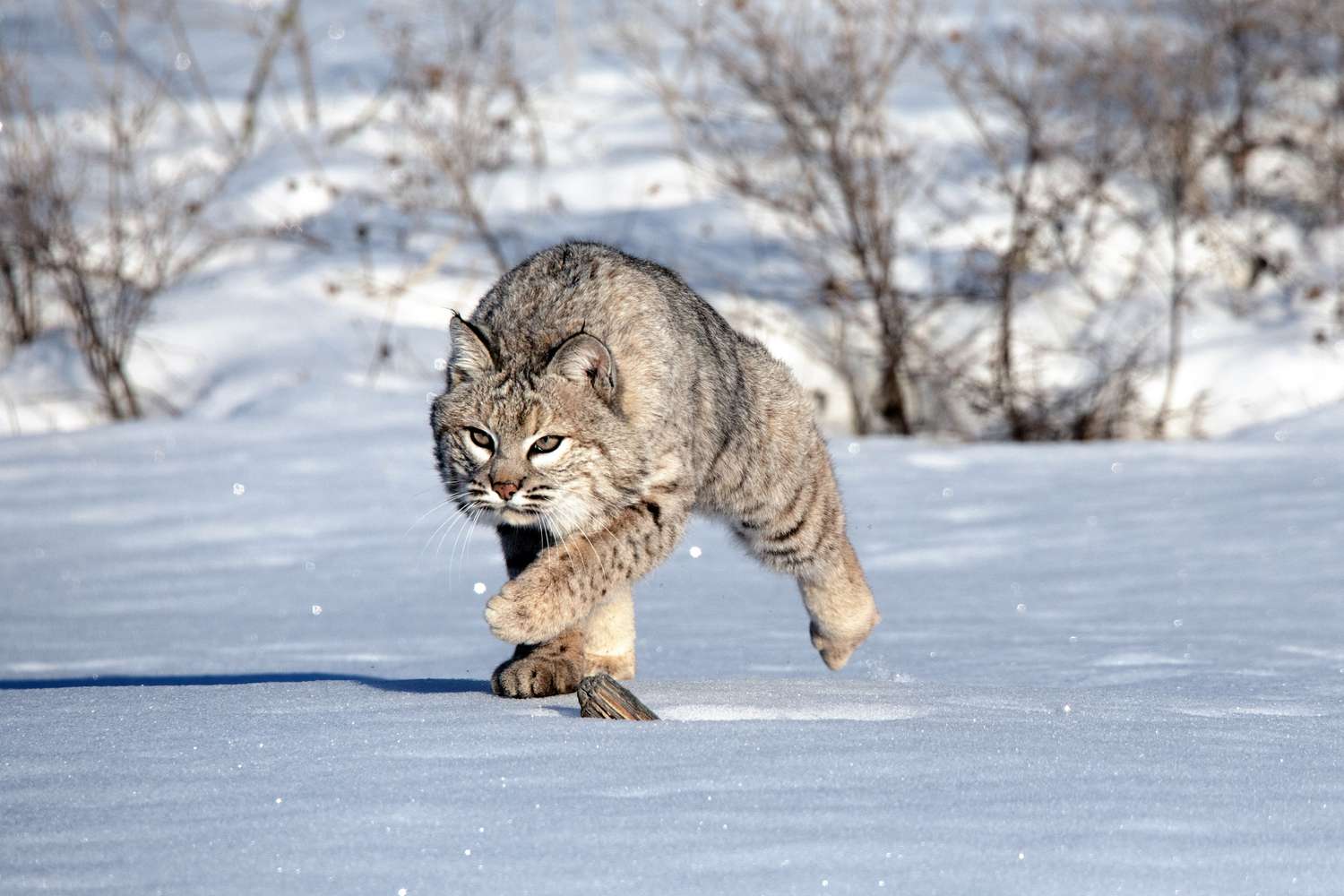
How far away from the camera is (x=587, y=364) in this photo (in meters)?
4.21

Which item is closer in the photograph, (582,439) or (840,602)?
(582,439)

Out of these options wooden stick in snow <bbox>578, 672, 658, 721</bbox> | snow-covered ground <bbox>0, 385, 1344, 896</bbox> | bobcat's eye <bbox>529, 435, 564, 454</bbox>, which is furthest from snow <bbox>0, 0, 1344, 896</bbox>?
bobcat's eye <bbox>529, 435, 564, 454</bbox>

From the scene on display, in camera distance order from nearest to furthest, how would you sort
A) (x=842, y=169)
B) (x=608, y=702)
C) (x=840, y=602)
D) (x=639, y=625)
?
(x=608, y=702), (x=840, y=602), (x=639, y=625), (x=842, y=169)

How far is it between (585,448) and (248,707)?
1.09 m

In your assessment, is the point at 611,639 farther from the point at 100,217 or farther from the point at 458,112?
the point at 100,217

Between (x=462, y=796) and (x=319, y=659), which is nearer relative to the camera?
(x=462, y=796)

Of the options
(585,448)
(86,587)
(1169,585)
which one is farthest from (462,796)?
(86,587)

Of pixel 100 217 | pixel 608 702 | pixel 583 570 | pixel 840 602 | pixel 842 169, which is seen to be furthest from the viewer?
pixel 100 217

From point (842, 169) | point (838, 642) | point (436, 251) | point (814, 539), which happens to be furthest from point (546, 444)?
point (436, 251)

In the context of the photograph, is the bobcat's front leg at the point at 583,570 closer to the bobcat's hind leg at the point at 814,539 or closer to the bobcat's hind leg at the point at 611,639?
the bobcat's hind leg at the point at 611,639

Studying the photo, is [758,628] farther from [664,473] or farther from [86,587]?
[86,587]

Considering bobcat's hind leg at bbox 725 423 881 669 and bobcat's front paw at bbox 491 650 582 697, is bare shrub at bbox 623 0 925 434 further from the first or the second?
bobcat's front paw at bbox 491 650 582 697

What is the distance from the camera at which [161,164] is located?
16094 millimetres

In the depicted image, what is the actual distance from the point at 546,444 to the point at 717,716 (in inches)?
35.3
